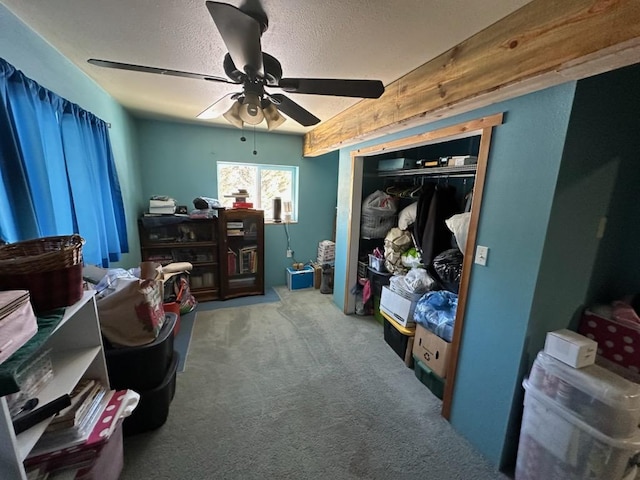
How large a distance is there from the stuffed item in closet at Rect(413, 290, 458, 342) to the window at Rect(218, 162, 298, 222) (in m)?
2.44

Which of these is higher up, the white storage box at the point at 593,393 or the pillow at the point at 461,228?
the pillow at the point at 461,228

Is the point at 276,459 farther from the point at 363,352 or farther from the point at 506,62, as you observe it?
the point at 506,62

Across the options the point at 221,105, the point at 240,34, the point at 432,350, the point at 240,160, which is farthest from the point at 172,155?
the point at 432,350

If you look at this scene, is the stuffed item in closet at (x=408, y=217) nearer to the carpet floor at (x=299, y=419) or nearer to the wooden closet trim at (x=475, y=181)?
the wooden closet trim at (x=475, y=181)

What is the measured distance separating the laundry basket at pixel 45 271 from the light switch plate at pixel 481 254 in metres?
1.95

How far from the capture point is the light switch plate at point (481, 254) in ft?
4.86

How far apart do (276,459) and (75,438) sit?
960mm

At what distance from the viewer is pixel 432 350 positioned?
6.49ft

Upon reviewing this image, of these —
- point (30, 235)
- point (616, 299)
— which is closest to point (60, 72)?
point (30, 235)

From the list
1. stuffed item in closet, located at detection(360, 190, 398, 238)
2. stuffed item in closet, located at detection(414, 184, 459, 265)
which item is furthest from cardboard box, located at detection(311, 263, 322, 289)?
stuffed item in closet, located at detection(414, 184, 459, 265)

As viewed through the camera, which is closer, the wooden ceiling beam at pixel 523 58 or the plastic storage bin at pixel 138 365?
the wooden ceiling beam at pixel 523 58

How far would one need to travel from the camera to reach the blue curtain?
1101 millimetres

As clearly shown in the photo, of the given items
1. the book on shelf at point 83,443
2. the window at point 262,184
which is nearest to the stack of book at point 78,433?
the book on shelf at point 83,443

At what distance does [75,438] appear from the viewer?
1059mm
